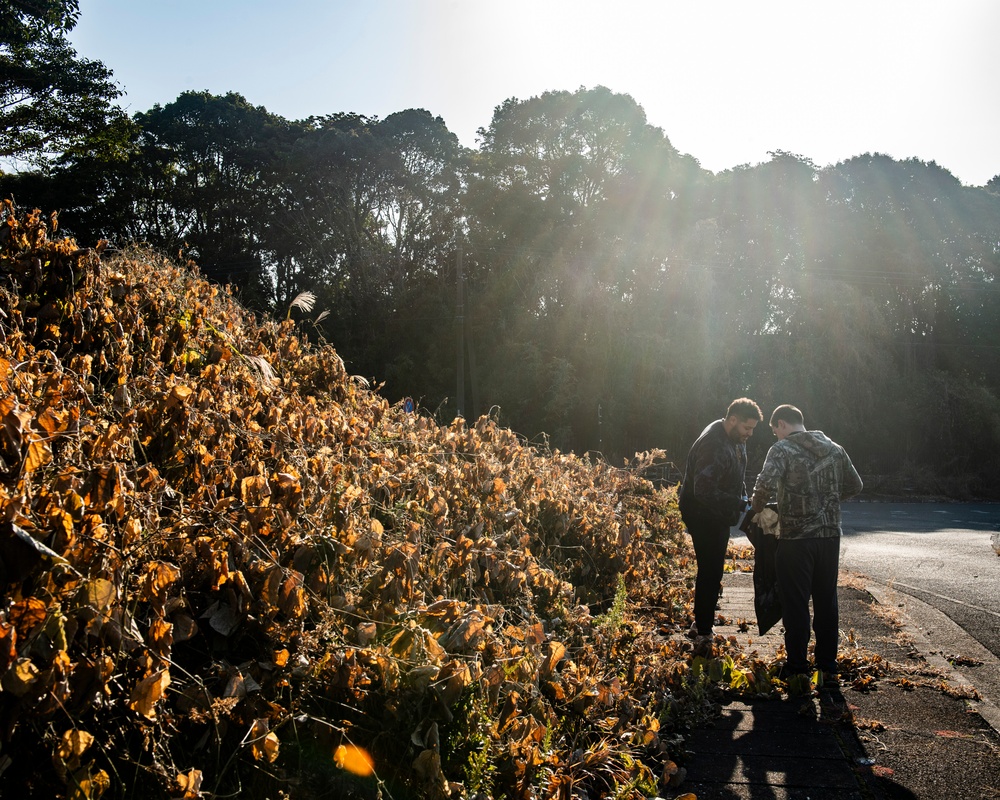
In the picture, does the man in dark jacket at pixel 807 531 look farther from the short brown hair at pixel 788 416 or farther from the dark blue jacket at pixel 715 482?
the dark blue jacket at pixel 715 482

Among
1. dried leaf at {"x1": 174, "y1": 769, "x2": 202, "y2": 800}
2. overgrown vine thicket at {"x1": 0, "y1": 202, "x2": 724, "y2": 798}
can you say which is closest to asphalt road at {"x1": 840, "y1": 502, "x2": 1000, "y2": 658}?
overgrown vine thicket at {"x1": 0, "y1": 202, "x2": 724, "y2": 798}

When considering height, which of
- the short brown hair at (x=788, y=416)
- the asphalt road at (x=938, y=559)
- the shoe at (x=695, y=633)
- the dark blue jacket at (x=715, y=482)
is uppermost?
the short brown hair at (x=788, y=416)

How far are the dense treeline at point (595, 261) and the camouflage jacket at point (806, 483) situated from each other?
2161 centimetres

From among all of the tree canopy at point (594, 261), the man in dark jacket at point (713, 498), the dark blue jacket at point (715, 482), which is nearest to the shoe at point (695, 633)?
the man in dark jacket at point (713, 498)

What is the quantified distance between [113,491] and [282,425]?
70.5 inches

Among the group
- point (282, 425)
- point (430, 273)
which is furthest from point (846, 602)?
point (430, 273)

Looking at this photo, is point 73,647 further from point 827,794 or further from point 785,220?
point 785,220

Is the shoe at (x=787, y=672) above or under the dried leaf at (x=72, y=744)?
under

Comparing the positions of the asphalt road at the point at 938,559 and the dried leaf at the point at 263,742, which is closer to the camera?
the dried leaf at the point at 263,742

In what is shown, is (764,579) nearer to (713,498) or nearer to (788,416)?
(713,498)

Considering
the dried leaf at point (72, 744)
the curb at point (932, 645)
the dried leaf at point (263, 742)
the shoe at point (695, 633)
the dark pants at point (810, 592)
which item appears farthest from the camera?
the shoe at point (695, 633)

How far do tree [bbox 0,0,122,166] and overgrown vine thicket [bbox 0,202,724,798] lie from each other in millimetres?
20653

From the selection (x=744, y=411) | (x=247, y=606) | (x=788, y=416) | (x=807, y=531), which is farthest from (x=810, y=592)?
(x=247, y=606)

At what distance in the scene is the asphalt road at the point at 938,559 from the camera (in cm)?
741
